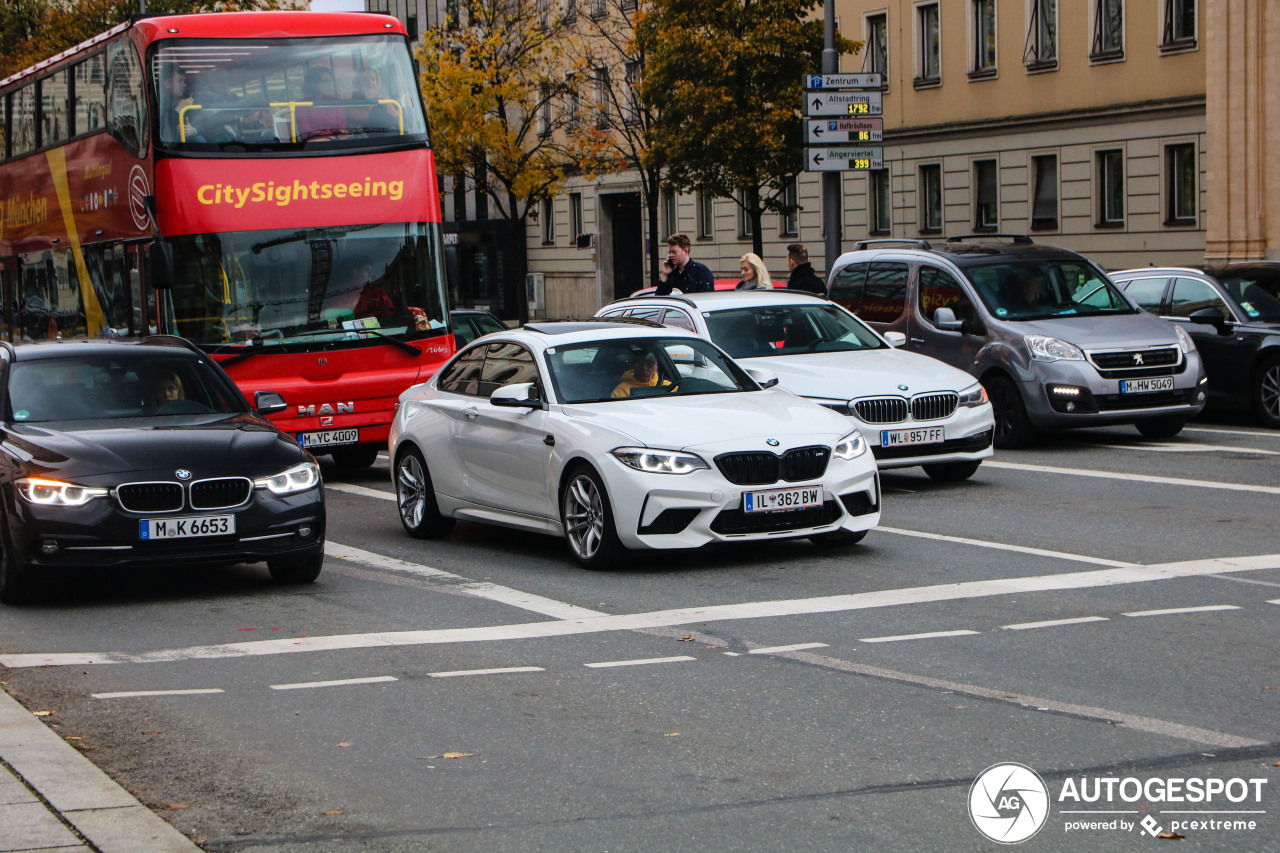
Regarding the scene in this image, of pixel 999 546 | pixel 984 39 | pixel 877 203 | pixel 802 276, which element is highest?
pixel 984 39

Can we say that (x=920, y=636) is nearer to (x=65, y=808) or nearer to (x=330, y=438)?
(x=65, y=808)

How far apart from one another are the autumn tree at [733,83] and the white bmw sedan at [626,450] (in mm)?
25943

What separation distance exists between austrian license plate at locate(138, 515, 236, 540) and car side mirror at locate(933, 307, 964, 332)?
361 inches

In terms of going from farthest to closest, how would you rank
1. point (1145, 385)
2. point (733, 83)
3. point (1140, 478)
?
point (733, 83), point (1145, 385), point (1140, 478)

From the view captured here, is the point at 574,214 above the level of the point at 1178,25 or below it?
below

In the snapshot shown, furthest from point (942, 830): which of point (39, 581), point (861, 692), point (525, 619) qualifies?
point (39, 581)

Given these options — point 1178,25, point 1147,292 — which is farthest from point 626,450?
point 1178,25

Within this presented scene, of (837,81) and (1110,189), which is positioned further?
(1110,189)

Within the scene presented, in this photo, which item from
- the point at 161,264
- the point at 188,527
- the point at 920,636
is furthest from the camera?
the point at 161,264

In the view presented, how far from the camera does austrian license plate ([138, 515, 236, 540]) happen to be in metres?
9.80

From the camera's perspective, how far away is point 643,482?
34.0 ft

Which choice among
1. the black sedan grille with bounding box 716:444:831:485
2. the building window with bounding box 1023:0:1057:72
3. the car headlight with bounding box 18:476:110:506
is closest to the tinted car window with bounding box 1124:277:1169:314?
the black sedan grille with bounding box 716:444:831:485

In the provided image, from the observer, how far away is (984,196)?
4166cm

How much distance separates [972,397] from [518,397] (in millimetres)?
4532
